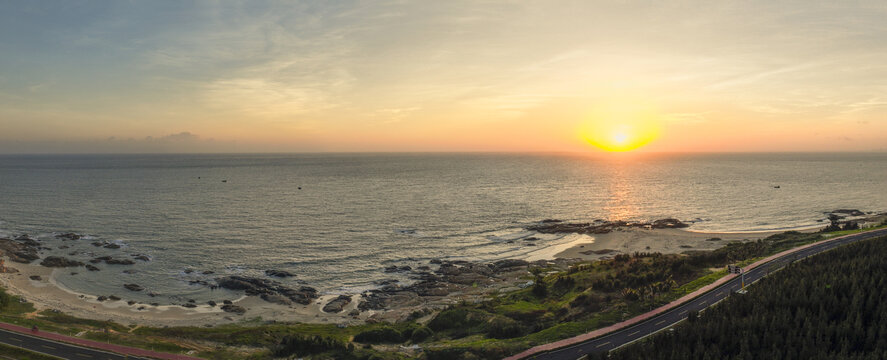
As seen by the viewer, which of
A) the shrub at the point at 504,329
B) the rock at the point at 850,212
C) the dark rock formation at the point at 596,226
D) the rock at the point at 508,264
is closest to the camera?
the shrub at the point at 504,329

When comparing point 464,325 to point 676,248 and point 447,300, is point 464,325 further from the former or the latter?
point 676,248

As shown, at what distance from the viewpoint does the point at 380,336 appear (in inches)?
1649

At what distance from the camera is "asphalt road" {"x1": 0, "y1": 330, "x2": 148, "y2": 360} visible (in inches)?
1518

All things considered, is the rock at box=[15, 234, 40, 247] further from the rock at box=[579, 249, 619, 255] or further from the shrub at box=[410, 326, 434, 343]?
the rock at box=[579, 249, 619, 255]

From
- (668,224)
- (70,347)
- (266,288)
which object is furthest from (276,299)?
(668,224)

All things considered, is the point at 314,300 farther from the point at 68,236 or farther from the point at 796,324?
the point at 68,236

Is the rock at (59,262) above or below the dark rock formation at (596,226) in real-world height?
below

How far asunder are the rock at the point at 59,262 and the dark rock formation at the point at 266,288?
2600 centimetres

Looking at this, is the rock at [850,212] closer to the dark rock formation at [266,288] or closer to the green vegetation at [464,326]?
the green vegetation at [464,326]

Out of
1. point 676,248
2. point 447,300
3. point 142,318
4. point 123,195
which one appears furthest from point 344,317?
point 123,195

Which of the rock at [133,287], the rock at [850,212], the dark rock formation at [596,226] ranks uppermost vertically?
the rock at [850,212]

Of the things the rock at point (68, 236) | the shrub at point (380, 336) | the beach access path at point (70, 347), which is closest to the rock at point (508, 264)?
the shrub at point (380, 336)

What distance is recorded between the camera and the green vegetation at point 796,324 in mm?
28391

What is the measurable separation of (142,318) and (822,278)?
67.7 metres
